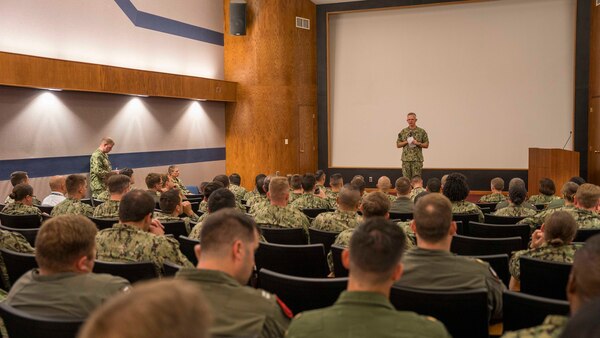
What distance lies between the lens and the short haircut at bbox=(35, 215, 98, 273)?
2324 millimetres

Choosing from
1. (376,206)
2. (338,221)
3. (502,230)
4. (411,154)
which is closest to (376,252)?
(376,206)

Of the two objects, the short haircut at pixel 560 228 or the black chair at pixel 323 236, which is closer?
the short haircut at pixel 560 228

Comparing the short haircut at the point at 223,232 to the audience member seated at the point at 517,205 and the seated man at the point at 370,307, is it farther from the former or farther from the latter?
the audience member seated at the point at 517,205

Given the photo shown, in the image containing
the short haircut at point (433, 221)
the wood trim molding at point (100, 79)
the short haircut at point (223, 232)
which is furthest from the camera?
the wood trim molding at point (100, 79)

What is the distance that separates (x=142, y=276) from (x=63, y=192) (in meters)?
4.78

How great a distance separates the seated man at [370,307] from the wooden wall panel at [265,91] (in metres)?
11.0

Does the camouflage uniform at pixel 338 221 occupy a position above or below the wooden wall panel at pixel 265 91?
below

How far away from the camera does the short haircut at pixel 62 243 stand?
2324mm

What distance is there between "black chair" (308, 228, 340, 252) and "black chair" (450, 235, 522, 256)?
0.91 metres

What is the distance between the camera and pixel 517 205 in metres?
5.50

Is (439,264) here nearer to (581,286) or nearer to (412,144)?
(581,286)


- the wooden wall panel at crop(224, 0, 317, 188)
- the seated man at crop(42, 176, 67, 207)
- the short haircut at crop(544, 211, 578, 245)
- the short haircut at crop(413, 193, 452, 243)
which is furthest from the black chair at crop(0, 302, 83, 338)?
the wooden wall panel at crop(224, 0, 317, 188)

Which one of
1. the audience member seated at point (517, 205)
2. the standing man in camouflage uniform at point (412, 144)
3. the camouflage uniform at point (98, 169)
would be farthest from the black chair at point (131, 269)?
the standing man in camouflage uniform at point (412, 144)

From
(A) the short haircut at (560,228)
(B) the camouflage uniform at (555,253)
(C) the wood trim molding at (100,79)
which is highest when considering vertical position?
(C) the wood trim molding at (100,79)
